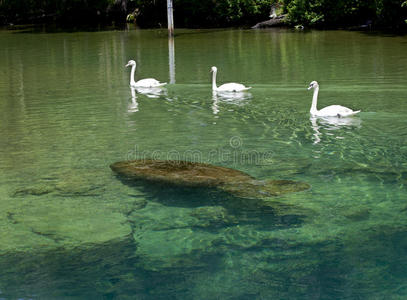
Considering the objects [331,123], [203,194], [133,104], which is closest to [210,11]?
[133,104]

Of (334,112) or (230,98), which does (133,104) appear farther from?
(334,112)

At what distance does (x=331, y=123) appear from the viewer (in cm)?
1335

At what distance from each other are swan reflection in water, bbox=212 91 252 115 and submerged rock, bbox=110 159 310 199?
544 cm

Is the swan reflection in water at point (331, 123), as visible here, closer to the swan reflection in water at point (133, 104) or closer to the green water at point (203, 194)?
Answer: the green water at point (203, 194)

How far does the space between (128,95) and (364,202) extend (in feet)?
33.5

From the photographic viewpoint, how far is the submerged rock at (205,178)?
8.95 m

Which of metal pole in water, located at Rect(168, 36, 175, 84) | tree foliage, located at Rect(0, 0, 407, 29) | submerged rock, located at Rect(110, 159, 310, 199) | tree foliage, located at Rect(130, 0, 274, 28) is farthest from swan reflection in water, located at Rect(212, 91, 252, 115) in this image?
tree foliage, located at Rect(130, 0, 274, 28)

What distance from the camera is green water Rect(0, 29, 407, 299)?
657cm

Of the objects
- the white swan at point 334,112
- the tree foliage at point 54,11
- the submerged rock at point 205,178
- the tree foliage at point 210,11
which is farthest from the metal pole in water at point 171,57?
the tree foliage at point 54,11

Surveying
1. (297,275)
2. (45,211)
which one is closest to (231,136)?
(45,211)

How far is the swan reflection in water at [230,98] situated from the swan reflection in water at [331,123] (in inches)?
103

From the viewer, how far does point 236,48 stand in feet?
97.0

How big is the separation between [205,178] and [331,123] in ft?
16.3

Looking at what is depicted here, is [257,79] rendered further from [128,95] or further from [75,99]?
[75,99]
